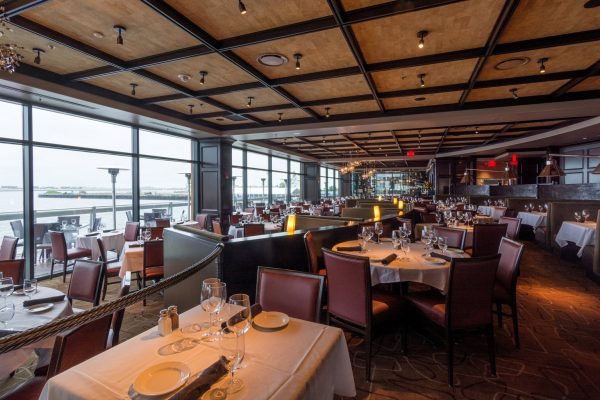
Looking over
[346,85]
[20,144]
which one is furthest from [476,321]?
[20,144]

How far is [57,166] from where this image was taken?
6039mm

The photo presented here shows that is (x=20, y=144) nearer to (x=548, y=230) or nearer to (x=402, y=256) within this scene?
(x=402, y=256)

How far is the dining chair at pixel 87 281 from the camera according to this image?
2.68m

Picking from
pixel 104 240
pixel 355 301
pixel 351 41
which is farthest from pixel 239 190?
pixel 355 301

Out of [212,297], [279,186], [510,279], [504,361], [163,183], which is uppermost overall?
[279,186]

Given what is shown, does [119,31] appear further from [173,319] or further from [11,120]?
[173,319]

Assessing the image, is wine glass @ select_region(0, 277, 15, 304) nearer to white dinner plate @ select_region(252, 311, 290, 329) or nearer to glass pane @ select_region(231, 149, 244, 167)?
white dinner plate @ select_region(252, 311, 290, 329)

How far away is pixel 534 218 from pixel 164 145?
10.5m


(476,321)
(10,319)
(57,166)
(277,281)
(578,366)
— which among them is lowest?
(578,366)

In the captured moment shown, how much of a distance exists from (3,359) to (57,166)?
18.7 feet

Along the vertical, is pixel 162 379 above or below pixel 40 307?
above

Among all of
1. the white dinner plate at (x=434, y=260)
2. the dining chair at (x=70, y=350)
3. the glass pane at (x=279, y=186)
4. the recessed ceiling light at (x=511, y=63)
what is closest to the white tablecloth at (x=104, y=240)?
the dining chair at (x=70, y=350)

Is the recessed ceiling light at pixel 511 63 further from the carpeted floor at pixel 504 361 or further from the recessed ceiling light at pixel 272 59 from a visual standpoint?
the carpeted floor at pixel 504 361

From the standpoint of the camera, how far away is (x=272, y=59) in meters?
4.42
